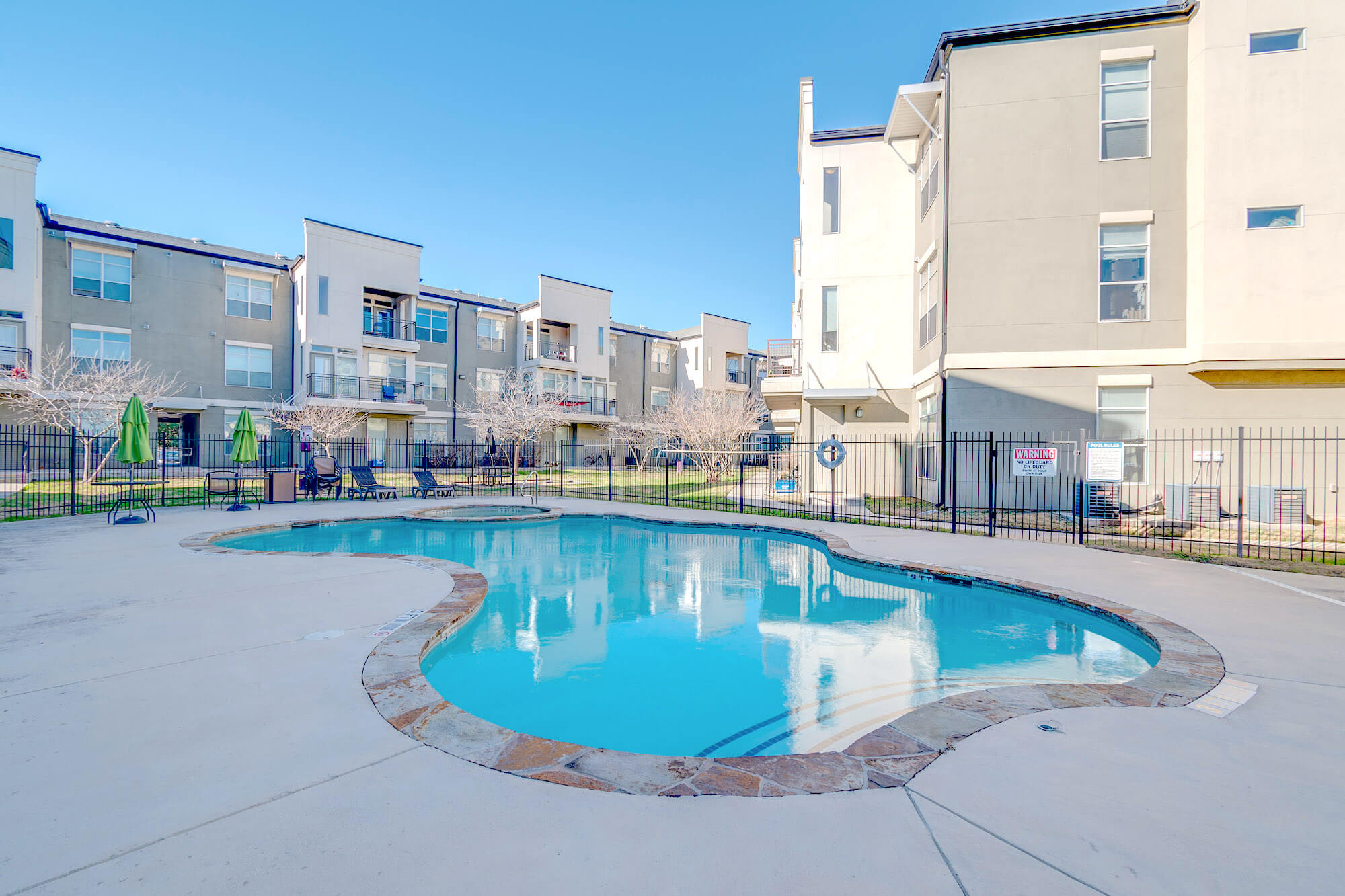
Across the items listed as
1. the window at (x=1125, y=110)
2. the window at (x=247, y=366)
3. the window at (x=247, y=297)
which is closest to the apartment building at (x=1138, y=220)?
the window at (x=1125, y=110)

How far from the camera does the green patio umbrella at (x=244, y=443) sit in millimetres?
13766

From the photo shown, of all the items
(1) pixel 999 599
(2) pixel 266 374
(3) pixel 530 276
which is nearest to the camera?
(1) pixel 999 599

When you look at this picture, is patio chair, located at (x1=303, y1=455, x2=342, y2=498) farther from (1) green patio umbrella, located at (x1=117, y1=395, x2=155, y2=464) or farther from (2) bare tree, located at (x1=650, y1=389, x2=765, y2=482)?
(2) bare tree, located at (x1=650, y1=389, x2=765, y2=482)

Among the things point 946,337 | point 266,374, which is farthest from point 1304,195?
point 266,374

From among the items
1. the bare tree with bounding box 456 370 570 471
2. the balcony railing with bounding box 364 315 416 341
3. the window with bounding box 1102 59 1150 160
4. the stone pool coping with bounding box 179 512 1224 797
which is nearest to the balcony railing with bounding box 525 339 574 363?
the bare tree with bounding box 456 370 570 471

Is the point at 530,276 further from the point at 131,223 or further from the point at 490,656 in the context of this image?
the point at 490,656

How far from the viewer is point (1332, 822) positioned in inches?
91.4

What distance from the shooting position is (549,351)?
3478cm

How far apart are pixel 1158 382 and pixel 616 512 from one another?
11911 mm

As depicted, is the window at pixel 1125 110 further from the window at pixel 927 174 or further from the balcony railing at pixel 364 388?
the balcony railing at pixel 364 388

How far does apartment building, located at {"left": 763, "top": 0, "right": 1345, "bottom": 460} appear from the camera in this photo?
11500 mm

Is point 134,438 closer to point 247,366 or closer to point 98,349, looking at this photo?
point 98,349

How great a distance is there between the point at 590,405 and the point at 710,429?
35.5 ft

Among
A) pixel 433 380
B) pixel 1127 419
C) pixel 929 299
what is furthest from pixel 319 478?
pixel 1127 419
